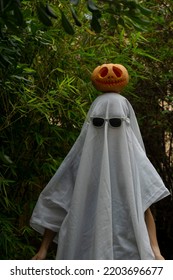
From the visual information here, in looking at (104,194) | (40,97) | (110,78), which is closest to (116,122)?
(110,78)

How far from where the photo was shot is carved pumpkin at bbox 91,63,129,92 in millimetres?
2564

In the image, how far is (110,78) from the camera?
2564 millimetres

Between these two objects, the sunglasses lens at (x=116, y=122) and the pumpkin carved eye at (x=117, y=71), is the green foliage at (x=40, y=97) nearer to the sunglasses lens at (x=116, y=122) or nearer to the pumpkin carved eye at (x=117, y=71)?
the pumpkin carved eye at (x=117, y=71)

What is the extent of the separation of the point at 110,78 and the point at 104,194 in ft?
1.74

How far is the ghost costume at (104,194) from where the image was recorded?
7.82ft

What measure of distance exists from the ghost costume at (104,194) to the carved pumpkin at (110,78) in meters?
0.04

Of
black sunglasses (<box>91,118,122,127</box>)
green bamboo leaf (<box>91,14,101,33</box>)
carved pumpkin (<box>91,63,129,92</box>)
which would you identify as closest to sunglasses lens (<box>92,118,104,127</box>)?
black sunglasses (<box>91,118,122,127</box>)

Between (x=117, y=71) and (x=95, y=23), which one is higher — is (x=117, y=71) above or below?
below

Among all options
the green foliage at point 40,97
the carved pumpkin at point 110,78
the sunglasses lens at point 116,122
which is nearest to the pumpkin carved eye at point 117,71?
the carved pumpkin at point 110,78

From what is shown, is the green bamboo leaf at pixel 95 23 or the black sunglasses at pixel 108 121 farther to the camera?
the black sunglasses at pixel 108 121

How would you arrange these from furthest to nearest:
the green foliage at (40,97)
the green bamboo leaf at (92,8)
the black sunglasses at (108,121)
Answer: the green foliage at (40,97), the black sunglasses at (108,121), the green bamboo leaf at (92,8)

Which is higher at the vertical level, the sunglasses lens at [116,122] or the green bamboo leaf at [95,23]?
the green bamboo leaf at [95,23]

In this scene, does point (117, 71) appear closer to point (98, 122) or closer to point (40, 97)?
point (98, 122)

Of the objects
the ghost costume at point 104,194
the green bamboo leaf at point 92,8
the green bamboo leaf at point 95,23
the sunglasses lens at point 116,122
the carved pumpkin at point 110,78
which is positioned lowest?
the ghost costume at point 104,194
